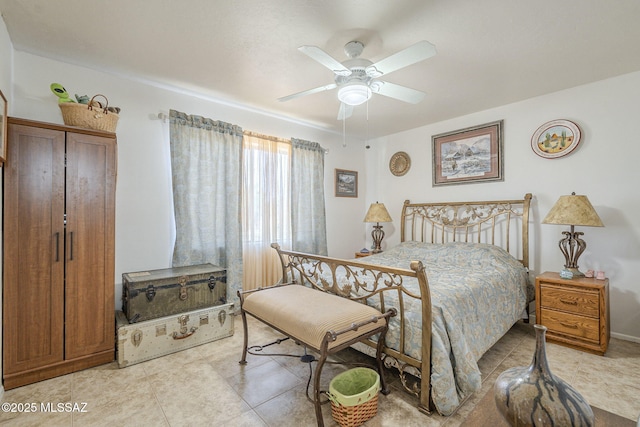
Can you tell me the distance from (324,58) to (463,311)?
1.94 meters

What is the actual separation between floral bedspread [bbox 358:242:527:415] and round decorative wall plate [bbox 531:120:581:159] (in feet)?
→ 4.01

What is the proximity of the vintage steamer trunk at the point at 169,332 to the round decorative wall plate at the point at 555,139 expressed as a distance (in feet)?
12.6

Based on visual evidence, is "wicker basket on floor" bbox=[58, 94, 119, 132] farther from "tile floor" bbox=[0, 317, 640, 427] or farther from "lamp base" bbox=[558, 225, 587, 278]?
"lamp base" bbox=[558, 225, 587, 278]

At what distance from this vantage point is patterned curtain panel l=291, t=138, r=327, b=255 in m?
3.92

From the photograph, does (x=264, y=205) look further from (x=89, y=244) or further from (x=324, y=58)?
(x=324, y=58)

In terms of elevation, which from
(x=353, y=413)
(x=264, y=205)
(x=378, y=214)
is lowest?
(x=353, y=413)

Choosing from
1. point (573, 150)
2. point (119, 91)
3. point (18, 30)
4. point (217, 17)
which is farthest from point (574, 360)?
point (18, 30)

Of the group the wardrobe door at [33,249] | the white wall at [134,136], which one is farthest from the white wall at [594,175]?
the wardrobe door at [33,249]

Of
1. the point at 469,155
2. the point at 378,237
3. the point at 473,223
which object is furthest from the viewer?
the point at 378,237

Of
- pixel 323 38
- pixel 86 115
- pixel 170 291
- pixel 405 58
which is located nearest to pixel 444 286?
pixel 405 58

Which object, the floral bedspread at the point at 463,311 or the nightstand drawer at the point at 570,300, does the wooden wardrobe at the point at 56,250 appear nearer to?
the floral bedspread at the point at 463,311

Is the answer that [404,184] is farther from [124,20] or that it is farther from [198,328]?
[124,20]

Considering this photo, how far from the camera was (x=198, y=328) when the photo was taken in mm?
2635

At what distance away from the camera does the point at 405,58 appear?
1765 mm
